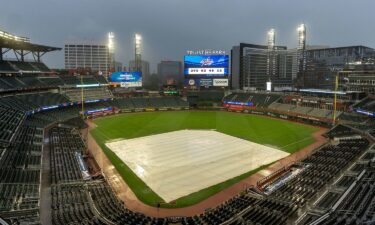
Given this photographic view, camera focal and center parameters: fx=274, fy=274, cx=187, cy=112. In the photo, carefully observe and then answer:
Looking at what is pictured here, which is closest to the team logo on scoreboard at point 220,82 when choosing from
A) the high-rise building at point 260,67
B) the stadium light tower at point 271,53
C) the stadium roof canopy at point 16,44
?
the stadium light tower at point 271,53

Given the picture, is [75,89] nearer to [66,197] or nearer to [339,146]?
[66,197]

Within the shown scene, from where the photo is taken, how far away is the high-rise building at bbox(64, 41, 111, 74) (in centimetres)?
16425

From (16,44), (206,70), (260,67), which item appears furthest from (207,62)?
(260,67)

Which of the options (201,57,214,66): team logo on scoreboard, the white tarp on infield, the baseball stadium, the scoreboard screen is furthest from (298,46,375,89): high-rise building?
the white tarp on infield

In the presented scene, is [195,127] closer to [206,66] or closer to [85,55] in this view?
[206,66]

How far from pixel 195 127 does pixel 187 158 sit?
21.0 m

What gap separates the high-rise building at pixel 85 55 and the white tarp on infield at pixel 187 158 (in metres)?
134

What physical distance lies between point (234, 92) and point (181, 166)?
59436 mm

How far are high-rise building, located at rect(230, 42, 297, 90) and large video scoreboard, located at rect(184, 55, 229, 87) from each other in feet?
187

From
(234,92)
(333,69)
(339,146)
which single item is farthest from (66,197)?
(333,69)

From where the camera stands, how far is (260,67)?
14288 centimetres

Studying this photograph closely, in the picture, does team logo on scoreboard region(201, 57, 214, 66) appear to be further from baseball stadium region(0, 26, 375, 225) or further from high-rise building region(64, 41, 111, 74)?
high-rise building region(64, 41, 111, 74)

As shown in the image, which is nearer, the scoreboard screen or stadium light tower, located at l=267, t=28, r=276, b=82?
the scoreboard screen

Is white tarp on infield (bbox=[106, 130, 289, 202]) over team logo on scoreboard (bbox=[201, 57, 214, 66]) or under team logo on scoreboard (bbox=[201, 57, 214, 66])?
under
